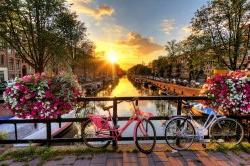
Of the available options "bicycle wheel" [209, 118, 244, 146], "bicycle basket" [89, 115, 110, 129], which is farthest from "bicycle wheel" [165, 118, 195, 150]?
"bicycle basket" [89, 115, 110, 129]

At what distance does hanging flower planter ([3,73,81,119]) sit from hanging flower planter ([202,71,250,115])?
11.2 ft

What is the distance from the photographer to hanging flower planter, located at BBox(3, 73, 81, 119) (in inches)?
228

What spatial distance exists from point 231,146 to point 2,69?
5177 cm

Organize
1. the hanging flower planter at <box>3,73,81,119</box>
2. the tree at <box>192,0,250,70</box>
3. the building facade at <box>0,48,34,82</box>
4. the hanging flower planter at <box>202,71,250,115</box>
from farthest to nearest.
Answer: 1. the building facade at <box>0,48,34,82</box>
2. the tree at <box>192,0,250,70</box>
3. the hanging flower planter at <box>202,71,250,115</box>
4. the hanging flower planter at <box>3,73,81,119</box>

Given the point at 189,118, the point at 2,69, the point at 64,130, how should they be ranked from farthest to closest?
1. the point at 2,69
2. the point at 64,130
3. the point at 189,118

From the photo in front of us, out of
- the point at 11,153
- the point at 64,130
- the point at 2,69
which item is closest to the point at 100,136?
the point at 11,153

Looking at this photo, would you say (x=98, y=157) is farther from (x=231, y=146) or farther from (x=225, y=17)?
(x=225, y=17)

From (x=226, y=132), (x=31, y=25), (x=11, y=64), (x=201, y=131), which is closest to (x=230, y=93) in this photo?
(x=226, y=132)

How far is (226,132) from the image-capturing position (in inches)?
254

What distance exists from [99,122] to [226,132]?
312 cm

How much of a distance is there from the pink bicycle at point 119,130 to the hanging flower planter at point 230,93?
1.69 m

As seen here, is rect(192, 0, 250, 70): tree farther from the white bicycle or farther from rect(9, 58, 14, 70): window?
rect(9, 58, 14, 70): window

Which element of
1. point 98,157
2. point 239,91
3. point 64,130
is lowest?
point 64,130

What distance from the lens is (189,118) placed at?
605 centimetres
